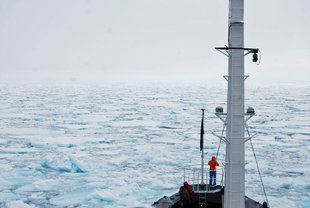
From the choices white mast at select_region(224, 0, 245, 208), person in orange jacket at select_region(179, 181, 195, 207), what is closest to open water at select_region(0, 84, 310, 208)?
person in orange jacket at select_region(179, 181, 195, 207)

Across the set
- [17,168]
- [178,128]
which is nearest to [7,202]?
[17,168]

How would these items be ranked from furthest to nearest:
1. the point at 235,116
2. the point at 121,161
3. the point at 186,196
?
the point at 121,161 → the point at 186,196 → the point at 235,116

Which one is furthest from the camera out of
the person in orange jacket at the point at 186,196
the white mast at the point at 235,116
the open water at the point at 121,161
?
the open water at the point at 121,161

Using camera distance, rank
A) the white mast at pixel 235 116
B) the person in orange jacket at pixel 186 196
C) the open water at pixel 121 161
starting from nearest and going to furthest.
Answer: the white mast at pixel 235 116, the person in orange jacket at pixel 186 196, the open water at pixel 121 161

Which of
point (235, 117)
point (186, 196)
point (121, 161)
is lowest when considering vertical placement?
point (121, 161)

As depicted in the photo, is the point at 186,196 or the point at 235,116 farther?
the point at 186,196

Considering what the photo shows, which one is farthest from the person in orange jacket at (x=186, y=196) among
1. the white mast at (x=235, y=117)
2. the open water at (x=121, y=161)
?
the open water at (x=121, y=161)

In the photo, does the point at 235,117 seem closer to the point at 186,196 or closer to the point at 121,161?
the point at 186,196

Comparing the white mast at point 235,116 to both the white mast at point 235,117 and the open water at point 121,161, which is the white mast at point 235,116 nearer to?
the white mast at point 235,117

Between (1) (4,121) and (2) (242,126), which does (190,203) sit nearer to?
(2) (242,126)

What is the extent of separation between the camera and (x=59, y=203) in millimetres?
9023

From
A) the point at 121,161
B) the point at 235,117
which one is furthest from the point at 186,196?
the point at 121,161

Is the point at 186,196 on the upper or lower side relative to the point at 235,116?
lower

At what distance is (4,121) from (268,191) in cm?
1942
